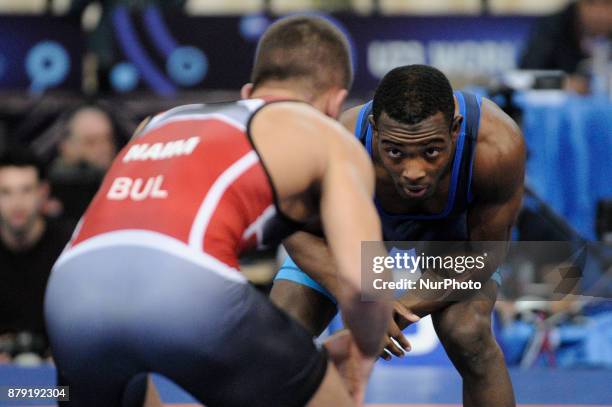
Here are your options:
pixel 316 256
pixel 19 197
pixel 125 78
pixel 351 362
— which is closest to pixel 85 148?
pixel 125 78

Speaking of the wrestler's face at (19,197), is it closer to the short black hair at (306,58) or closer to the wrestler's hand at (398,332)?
the wrestler's hand at (398,332)

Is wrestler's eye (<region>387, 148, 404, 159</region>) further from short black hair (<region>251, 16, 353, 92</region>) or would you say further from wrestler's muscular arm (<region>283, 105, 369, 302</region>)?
short black hair (<region>251, 16, 353, 92</region>)

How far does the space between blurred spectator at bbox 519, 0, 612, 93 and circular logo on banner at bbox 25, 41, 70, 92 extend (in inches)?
111

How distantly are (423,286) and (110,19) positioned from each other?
3.87m

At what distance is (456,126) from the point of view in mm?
3242

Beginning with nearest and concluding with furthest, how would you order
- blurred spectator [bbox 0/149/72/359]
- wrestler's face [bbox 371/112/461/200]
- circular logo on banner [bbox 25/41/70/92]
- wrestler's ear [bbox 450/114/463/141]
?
wrestler's face [bbox 371/112/461/200], wrestler's ear [bbox 450/114/463/141], blurred spectator [bbox 0/149/72/359], circular logo on banner [bbox 25/41/70/92]

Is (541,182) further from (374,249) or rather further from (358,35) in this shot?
(374,249)

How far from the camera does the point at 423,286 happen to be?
3.44 meters

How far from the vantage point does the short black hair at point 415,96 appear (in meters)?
3.11

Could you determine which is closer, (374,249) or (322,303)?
(374,249)

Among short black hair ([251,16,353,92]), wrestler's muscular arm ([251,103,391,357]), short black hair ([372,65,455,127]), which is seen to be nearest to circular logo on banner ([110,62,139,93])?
short black hair ([372,65,455,127])

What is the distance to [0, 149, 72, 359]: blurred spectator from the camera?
17.1 feet

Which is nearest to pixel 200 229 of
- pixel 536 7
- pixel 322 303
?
pixel 322 303

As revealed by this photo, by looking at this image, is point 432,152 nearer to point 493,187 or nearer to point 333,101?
point 493,187
